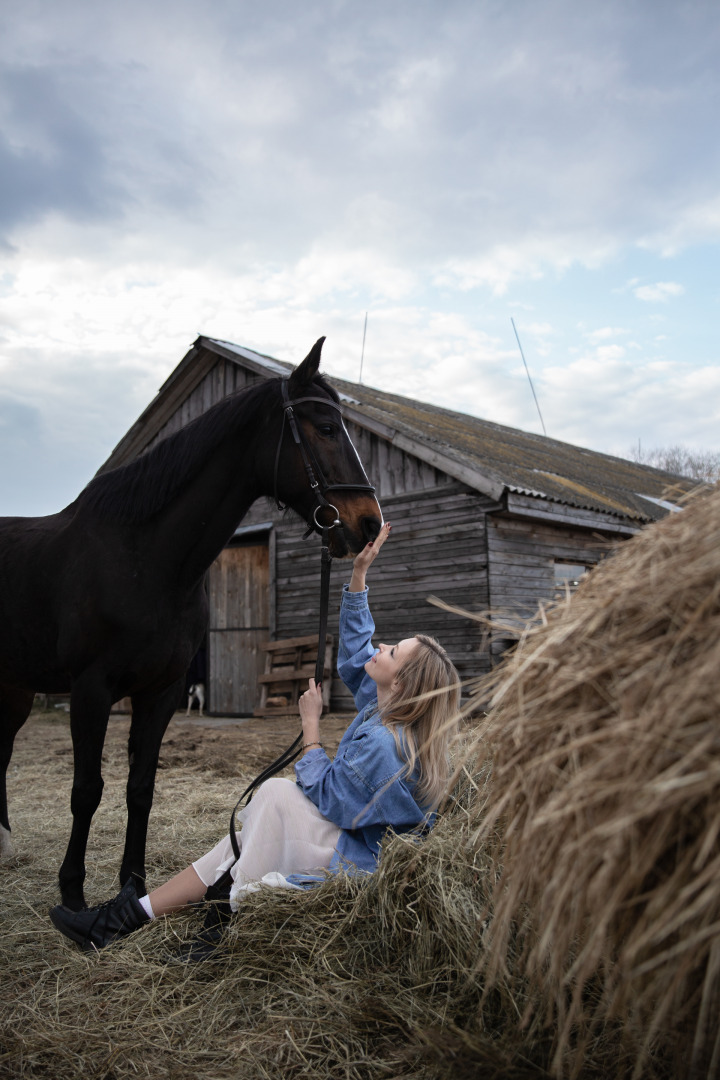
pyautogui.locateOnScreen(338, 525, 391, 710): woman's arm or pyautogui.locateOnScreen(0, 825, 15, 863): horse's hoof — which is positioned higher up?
pyautogui.locateOnScreen(338, 525, 391, 710): woman's arm

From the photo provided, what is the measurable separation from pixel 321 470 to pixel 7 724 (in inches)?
87.3

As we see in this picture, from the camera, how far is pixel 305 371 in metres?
2.89

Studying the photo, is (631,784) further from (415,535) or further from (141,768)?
(415,535)

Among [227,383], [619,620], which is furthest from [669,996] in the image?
[227,383]

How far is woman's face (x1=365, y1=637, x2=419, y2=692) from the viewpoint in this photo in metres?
2.19

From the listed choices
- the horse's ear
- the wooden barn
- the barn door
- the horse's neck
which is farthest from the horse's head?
the barn door

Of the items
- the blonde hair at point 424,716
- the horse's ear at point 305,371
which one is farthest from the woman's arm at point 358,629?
the horse's ear at point 305,371

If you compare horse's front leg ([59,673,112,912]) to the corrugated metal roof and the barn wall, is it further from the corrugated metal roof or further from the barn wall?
the barn wall

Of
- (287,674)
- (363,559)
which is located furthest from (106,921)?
(287,674)

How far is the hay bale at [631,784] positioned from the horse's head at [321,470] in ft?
4.57

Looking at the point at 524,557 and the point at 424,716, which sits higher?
the point at 524,557

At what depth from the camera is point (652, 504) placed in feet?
40.9

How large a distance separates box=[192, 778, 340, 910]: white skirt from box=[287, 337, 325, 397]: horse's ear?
1509mm

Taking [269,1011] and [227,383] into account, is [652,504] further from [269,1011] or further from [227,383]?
[269,1011]
